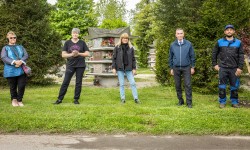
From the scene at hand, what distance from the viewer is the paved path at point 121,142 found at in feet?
14.3

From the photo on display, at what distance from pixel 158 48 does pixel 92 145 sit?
10.2 metres

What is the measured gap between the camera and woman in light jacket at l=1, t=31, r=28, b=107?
7426 millimetres

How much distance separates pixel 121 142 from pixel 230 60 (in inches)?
162

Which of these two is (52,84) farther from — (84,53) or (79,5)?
(79,5)

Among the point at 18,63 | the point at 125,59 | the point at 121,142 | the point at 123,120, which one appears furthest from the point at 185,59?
the point at 18,63

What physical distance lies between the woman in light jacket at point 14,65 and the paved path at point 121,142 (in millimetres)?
2823

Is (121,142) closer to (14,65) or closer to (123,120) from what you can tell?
(123,120)

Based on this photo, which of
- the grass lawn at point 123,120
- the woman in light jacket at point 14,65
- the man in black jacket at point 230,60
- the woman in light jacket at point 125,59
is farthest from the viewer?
the woman in light jacket at point 125,59

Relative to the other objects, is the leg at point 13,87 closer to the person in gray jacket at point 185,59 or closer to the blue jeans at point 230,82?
the person in gray jacket at point 185,59

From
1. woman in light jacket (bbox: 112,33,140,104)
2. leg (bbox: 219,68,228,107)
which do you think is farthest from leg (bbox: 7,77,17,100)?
leg (bbox: 219,68,228,107)

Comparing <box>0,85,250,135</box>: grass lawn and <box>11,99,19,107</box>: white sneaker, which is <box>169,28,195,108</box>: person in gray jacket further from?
<box>11,99,19,107</box>: white sneaker

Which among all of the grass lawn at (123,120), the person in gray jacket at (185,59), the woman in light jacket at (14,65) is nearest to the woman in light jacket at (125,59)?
the person in gray jacket at (185,59)

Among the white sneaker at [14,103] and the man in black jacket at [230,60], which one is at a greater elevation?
the man in black jacket at [230,60]

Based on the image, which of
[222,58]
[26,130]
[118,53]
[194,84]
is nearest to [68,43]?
[118,53]
